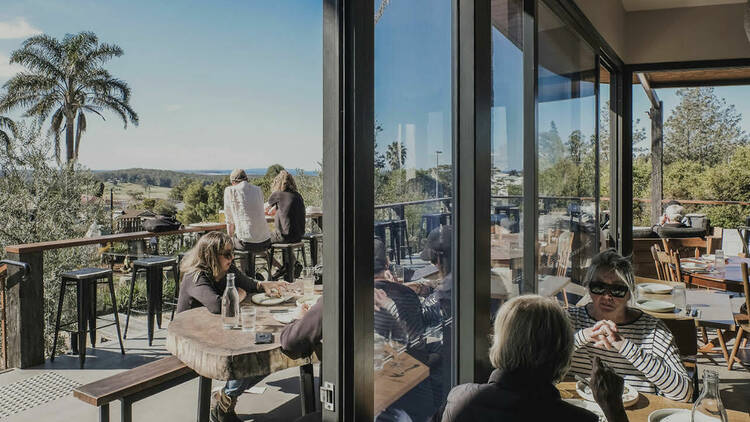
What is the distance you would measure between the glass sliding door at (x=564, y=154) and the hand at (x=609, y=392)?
4.67ft

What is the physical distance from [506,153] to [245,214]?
3.46 m

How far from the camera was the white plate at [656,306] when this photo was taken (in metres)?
2.76

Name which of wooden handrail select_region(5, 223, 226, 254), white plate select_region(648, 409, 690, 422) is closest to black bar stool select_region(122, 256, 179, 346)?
wooden handrail select_region(5, 223, 226, 254)

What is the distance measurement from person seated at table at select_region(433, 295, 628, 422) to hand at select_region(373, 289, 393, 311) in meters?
0.28

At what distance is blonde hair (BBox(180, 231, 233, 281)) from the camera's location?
9.48 ft

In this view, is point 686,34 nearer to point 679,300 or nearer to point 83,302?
point 679,300

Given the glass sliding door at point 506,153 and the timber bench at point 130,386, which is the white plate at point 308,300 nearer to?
the timber bench at point 130,386

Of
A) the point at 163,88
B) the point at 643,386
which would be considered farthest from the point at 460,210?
the point at 163,88

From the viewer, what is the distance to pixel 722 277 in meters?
3.81

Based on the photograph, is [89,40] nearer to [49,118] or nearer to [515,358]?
[49,118]

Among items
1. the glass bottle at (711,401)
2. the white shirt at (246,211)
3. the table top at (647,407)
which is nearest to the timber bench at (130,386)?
the table top at (647,407)

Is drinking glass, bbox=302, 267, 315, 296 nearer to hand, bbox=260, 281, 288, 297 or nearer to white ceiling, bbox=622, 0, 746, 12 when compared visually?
A: hand, bbox=260, 281, 288, 297

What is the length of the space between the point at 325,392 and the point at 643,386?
143 centimetres

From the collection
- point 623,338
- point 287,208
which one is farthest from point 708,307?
point 287,208
